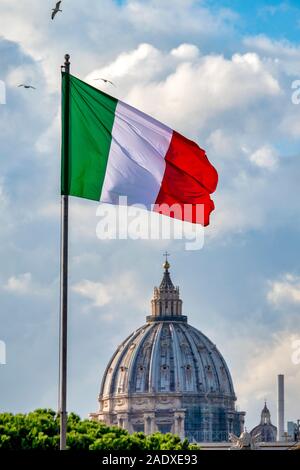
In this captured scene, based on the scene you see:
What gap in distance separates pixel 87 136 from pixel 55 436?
1933 inches

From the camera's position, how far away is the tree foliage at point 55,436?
86438mm

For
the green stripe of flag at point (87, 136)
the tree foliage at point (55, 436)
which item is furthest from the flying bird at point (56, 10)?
the tree foliage at point (55, 436)

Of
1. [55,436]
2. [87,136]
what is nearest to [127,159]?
[87,136]

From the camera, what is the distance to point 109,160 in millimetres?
42531

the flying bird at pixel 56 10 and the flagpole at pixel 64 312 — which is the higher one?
the flying bird at pixel 56 10

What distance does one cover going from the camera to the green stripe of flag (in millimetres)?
41938

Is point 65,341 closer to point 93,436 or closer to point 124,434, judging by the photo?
point 93,436

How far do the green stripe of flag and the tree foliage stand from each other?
40.6 meters

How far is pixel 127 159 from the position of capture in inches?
1677

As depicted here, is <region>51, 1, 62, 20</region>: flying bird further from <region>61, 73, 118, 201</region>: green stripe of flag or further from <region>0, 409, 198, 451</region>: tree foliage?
<region>0, 409, 198, 451</region>: tree foliage

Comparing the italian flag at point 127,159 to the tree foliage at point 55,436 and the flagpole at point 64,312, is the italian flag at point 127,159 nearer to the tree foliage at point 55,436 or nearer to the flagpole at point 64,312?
the flagpole at point 64,312
